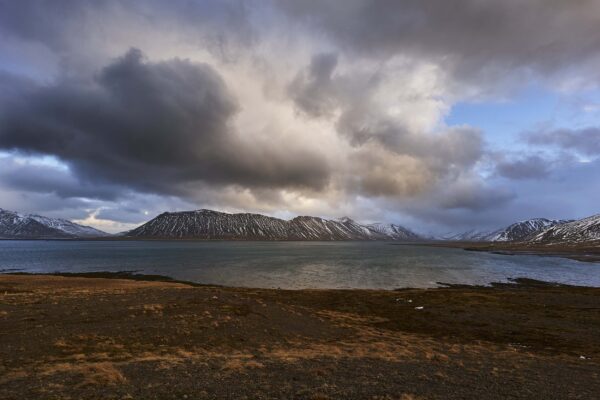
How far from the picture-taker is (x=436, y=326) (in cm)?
3272

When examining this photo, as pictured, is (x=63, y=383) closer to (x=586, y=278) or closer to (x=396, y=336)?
(x=396, y=336)

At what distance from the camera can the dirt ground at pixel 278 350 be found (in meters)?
14.2

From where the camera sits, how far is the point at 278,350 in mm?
21672

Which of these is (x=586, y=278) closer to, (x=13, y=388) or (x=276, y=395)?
(x=276, y=395)

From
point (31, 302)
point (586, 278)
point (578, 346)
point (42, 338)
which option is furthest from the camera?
point (586, 278)

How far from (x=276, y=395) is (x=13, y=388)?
32.3 ft

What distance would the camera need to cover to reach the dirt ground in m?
14.2

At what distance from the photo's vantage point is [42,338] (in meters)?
21.2

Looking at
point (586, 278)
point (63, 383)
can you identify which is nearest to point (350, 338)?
point (63, 383)

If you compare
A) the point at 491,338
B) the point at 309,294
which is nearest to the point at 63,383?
the point at 491,338

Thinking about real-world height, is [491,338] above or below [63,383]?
below

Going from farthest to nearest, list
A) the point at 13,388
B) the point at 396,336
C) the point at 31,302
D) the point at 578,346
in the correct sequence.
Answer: the point at 31,302
the point at 396,336
the point at 578,346
the point at 13,388

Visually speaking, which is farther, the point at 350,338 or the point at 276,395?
the point at 350,338

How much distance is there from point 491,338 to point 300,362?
60.1ft
